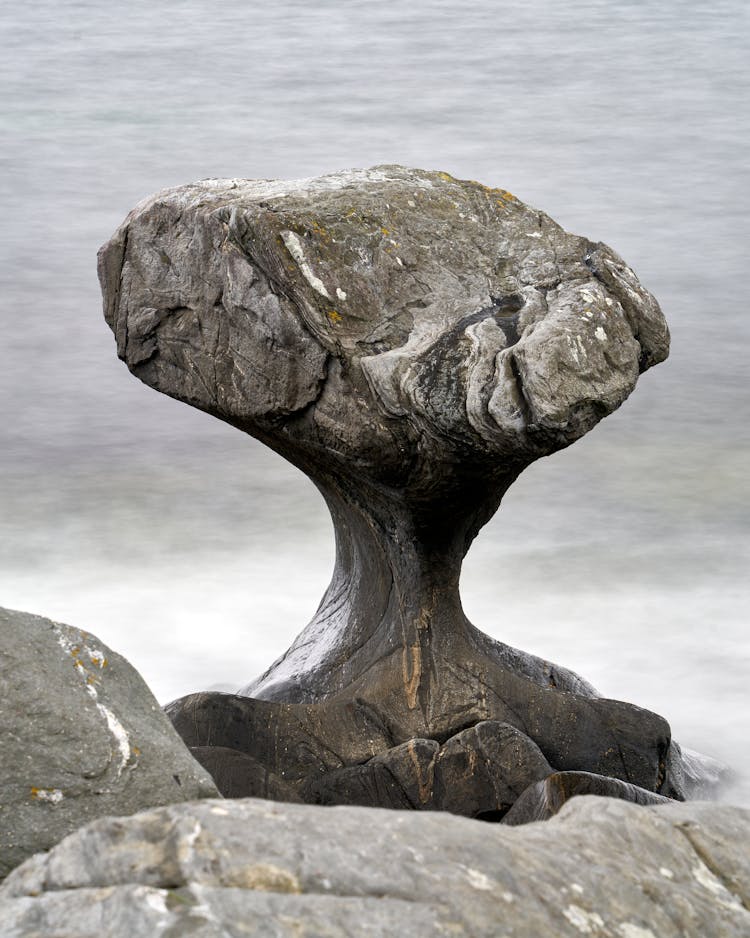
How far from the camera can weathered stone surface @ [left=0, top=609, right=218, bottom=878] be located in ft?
8.07

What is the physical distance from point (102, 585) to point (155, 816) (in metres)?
4.61

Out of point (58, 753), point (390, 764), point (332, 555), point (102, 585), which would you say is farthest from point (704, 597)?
point (58, 753)

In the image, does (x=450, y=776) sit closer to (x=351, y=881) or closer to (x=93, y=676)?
(x=93, y=676)

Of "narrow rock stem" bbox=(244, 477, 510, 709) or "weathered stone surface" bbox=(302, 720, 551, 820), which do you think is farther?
"narrow rock stem" bbox=(244, 477, 510, 709)

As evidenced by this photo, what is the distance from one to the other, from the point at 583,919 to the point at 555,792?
163cm

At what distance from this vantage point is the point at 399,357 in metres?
3.57

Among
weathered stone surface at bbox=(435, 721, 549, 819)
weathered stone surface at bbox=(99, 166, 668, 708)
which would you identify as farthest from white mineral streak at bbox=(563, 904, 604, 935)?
weathered stone surface at bbox=(435, 721, 549, 819)

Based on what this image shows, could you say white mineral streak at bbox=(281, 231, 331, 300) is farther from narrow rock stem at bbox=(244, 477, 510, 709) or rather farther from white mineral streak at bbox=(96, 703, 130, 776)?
white mineral streak at bbox=(96, 703, 130, 776)

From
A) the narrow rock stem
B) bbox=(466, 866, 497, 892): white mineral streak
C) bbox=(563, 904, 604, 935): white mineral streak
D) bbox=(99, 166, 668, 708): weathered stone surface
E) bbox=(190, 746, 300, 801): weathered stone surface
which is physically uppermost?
bbox=(99, 166, 668, 708): weathered stone surface

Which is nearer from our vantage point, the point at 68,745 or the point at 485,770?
the point at 68,745

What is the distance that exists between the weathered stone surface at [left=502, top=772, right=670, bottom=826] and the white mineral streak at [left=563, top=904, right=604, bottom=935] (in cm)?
153

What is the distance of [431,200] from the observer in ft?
12.8

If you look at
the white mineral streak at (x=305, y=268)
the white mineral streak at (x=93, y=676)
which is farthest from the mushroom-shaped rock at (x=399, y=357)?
the white mineral streak at (x=93, y=676)

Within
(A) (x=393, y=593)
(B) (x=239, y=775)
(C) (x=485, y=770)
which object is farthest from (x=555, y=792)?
(A) (x=393, y=593)
